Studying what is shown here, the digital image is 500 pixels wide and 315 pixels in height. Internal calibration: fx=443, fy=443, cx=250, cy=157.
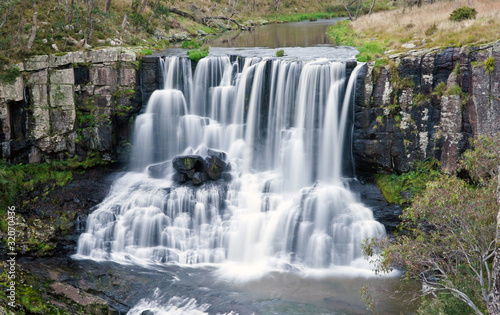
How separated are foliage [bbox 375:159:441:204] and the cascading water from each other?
1.68 meters

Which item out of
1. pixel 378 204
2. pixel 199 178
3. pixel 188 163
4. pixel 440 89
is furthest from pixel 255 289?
pixel 440 89

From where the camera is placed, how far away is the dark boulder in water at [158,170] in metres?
25.8

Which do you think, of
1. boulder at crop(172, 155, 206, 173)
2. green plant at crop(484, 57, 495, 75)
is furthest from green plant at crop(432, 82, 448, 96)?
boulder at crop(172, 155, 206, 173)

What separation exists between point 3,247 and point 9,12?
47.1 feet

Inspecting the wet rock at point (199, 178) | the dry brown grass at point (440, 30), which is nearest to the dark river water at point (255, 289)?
the wet rock at point (199, 178)

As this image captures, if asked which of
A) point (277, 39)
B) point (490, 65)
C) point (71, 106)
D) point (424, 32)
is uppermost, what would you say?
point (277, 39)

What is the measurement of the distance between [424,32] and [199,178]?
650 inches

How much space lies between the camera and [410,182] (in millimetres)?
22594

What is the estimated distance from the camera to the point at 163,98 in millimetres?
27172

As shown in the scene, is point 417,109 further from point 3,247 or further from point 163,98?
point 3,247

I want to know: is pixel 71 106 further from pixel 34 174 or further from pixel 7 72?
pixel 34 174

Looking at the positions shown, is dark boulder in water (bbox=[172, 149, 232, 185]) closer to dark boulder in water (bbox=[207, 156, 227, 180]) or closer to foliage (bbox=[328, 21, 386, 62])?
dark boulder in water (bbox=[207, 156, 227, 180])

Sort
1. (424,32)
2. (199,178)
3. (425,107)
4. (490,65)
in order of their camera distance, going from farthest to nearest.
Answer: (424,32), (199,178), (425,107), (490,65)

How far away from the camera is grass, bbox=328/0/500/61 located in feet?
74.3
